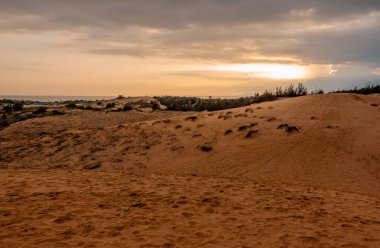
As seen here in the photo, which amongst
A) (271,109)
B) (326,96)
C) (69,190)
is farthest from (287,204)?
(326,96)

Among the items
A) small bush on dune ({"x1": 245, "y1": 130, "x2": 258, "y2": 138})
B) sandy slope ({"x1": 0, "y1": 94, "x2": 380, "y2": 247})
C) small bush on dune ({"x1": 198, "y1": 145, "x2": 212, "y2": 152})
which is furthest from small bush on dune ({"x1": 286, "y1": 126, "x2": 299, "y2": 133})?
small bush on dune ({"x1": 198, "y1": 145, "x2": 212, "y2": 152})

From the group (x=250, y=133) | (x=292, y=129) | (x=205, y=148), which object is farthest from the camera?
(x=250, y=133)

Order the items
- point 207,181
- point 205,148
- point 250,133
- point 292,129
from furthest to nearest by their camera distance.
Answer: point 250,133 → point 292,129 → point 205,148 → point 207,181

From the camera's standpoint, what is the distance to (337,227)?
7.43m

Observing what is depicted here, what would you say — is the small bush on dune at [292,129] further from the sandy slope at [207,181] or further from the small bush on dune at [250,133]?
the small bush on dune at [250,133]

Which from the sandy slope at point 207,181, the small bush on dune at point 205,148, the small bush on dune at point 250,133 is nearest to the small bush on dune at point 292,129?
the sandy slope at point 207,181

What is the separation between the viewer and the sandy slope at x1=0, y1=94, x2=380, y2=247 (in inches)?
272

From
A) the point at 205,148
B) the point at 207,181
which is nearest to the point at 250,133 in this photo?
the point at 205,148

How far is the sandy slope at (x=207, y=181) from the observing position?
22.6ft

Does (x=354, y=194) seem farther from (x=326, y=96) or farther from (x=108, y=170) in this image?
(x=326, y=96)

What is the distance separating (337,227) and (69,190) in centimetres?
644

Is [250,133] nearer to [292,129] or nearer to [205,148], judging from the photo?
[292,129]

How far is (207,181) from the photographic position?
448 inches

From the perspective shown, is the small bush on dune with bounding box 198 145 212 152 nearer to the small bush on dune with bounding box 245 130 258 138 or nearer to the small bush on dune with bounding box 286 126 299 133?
the small bush on dune with bounding box 245 130 258 138
